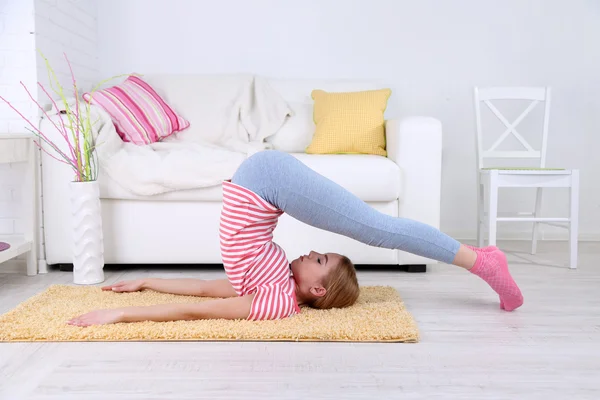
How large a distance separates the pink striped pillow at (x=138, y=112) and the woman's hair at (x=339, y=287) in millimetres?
1411

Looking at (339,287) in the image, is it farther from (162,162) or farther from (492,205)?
(492,205)

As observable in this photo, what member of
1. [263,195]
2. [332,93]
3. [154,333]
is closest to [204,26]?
[332,93]

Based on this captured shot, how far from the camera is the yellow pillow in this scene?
304 cm

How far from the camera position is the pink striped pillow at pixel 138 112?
2.96m

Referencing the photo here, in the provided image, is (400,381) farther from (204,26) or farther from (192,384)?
(204,26)

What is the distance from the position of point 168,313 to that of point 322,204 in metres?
0.55

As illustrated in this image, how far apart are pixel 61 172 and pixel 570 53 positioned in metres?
2.88

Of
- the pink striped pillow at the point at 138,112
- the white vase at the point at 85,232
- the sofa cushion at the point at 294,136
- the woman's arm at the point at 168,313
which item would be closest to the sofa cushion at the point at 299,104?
the sofa cushion at the point at 294,136

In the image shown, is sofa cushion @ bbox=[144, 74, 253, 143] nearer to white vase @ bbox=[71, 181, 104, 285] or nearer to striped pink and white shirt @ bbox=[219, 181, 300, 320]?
white vase @ bbox=[71, 181, 104, 285]

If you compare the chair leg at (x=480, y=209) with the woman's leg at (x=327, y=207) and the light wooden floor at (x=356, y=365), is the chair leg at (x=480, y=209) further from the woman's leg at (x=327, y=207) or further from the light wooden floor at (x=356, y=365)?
the woman's leg at (x=327, y=207)

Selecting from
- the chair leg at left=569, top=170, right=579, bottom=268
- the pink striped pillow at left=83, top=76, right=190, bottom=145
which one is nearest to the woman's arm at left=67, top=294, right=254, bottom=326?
the pink striped pillow at left=83, top=76, right=190, bottom=145

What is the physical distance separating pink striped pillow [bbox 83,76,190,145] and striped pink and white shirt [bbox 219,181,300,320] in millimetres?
1225

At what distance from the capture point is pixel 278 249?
1.98 metres

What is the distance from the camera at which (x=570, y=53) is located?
3.69m
